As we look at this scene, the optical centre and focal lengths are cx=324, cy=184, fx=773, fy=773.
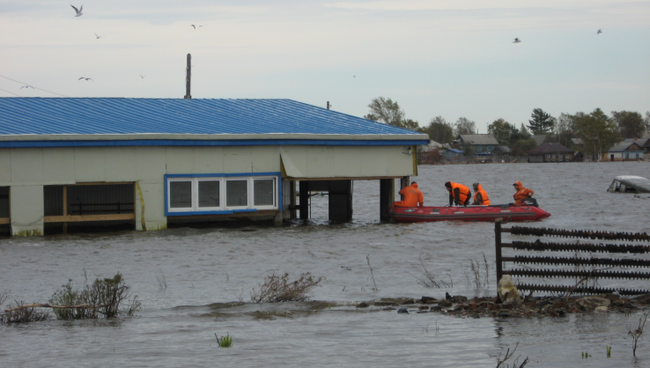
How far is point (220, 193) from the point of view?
916 inches

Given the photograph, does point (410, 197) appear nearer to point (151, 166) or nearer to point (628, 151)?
point (151, 166)

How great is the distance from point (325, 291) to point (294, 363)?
5114 mm

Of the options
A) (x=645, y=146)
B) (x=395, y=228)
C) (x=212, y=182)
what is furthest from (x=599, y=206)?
(x=645, y=146)

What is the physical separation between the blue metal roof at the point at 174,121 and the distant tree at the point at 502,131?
463 ft

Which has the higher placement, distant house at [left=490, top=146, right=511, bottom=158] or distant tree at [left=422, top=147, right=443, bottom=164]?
distant house at [left=490, top=146, right=511, bottom=158]

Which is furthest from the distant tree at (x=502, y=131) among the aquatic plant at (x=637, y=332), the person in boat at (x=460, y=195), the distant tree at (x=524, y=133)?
the aquatic plant at (x=637, y=332)

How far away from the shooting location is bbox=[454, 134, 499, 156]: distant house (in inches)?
6265

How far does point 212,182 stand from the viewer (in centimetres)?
2331

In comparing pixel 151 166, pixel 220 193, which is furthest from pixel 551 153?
pixel 151 166

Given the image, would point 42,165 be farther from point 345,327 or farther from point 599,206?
point 599,206

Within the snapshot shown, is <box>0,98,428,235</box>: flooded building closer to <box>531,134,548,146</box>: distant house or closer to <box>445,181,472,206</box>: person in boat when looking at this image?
<box>445,181,472,206</box>: person in boat

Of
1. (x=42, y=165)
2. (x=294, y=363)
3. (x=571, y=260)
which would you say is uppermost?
(x=42, y=165)

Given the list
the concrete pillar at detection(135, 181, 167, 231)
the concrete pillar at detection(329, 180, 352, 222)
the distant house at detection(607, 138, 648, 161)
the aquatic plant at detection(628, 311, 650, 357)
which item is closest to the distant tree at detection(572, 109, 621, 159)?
the distant house at detection(607, 138, 648, 161)

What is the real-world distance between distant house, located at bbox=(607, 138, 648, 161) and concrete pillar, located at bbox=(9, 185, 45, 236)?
140 metres
